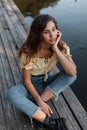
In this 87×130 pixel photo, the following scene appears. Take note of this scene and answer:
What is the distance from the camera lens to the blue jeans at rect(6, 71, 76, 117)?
107 inches

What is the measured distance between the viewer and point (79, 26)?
22.7ft

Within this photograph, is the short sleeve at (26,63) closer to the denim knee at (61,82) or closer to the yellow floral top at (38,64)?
the yellow floral top at (38,64)

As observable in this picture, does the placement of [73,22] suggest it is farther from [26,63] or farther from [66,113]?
[26,63]

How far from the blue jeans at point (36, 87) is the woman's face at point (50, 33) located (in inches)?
11.2

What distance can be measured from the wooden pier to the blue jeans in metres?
0.19

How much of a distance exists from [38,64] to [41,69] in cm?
7

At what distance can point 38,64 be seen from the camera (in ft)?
9.38

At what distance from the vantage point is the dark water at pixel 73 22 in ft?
15.8

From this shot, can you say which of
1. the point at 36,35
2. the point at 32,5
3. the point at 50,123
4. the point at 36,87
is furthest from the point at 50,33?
the point at 32,5

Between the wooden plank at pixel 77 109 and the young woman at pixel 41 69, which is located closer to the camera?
the young woman at pixel 41 69

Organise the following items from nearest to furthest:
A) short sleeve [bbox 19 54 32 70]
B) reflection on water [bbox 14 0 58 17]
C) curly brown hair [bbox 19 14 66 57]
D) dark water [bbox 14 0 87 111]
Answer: curly brown hair [bbox 19 14 66 57], short sleeve [bbox 19 54 32 70], dark water [bbox 14 0 87 111], reflection on water [bbox 14 0 58 17]

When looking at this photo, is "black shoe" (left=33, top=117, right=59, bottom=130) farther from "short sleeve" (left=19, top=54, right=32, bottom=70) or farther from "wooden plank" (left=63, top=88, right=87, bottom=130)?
"short sleeve" (left=19, top=54, right=32, bottom=70)

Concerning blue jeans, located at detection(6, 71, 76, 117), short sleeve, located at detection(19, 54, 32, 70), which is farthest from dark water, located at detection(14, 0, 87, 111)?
short sleeve, located at detection(19, 54, 32, 70)

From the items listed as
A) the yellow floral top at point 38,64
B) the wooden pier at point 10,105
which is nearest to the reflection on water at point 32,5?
the wooden pier at point 10,105
